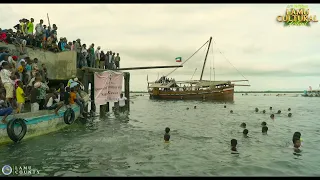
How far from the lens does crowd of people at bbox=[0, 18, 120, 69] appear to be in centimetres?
1579

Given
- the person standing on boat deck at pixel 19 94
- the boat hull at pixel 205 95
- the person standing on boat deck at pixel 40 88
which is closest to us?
the person standing on boat deck at pixel 19 94

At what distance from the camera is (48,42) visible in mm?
18562

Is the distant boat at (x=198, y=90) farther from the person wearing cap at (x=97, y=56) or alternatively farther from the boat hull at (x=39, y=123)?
the boat hull at (x=39, y=123)

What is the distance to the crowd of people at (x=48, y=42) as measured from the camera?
51.8 feet

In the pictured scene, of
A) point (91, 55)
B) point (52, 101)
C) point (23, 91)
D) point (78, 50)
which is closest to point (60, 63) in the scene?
point (78, 50)

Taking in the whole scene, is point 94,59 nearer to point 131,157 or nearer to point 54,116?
point 54,116

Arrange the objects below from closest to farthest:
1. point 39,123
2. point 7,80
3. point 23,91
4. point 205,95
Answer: point 7,80, point 23,91, point 39,123, point 205,95

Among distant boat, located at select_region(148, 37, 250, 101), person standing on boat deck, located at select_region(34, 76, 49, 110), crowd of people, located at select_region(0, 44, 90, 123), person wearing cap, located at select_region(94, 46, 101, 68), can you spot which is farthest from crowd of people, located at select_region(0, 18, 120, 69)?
distant boat, located at select_region(148, 37, 250, 101)

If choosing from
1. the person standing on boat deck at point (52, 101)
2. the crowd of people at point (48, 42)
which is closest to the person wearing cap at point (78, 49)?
the crowd of people at point (48, 42)

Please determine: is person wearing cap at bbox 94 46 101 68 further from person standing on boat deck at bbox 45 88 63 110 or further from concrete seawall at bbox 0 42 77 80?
person standing on boat deck at bbox 45 88 63 110

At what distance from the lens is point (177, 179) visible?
24.3 feet

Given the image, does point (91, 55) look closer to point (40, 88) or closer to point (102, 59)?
point (102, 59)

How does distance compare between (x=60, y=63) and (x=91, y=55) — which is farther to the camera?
(x=91, y=55)

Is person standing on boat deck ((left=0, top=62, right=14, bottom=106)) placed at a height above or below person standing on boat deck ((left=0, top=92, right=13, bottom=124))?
above
